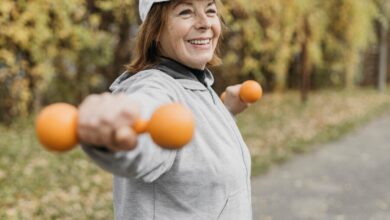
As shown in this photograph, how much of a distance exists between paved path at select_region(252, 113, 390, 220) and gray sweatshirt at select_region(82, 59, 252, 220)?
9.71ft

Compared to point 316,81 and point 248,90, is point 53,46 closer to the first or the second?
point 248,90

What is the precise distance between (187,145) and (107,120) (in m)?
0.47

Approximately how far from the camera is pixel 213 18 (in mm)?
1616

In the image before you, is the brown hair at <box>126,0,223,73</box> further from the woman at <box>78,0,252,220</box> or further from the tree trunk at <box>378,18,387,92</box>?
the tree trunk at <box>378,18,387,92</box>

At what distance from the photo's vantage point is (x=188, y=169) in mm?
1365

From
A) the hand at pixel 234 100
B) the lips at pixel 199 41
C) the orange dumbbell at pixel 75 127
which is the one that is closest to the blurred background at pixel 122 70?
the hand at pixel 234 100

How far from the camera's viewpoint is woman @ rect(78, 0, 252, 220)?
4.16 ft

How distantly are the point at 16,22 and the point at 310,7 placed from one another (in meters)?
6.21

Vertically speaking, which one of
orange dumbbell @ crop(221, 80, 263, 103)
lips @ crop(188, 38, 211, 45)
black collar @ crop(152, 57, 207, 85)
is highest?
lips @ crop(188, 38, 211, 45)

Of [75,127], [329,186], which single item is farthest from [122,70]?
[75,127]

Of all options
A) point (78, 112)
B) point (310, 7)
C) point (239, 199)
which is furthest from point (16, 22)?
point (310, 7)

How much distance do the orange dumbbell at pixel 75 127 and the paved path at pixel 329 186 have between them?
3.55 m

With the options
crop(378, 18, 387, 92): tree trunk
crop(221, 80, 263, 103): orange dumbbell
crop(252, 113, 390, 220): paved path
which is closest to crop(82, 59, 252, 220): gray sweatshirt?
crop(221, 80, 263, 103): orange dumbbell

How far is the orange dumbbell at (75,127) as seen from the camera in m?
0.91
